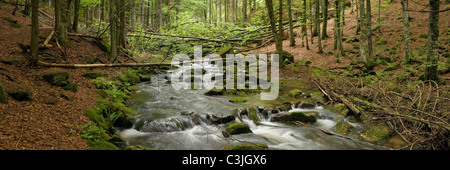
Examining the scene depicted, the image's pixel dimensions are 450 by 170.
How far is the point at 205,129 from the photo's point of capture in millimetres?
8039

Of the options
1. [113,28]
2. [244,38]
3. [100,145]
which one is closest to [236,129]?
[100,145]

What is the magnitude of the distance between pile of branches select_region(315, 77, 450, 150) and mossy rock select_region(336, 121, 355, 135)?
2.57 feet

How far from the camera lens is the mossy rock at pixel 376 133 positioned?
710 centimetres

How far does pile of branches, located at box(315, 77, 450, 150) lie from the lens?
5.91 meters

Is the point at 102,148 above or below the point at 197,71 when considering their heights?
below

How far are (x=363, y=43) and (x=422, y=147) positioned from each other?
10.0m

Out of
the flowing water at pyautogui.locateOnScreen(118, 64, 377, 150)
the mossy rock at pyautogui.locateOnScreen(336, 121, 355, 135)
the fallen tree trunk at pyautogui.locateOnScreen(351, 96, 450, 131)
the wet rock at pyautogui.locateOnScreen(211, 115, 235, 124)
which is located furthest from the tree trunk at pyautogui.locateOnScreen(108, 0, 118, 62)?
the fallen tree trunk at pyautogui.locateOnScreen(351, 96, 450, 131)

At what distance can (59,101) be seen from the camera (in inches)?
252

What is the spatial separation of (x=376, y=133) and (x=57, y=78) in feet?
32.8

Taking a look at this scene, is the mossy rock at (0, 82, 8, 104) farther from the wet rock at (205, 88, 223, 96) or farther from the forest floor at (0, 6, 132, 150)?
the wet rock at (205, 88, 223, 96)

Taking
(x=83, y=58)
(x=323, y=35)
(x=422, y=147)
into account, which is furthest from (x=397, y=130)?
(x=323, y=35)

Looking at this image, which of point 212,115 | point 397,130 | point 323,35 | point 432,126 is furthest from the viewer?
point 323,35

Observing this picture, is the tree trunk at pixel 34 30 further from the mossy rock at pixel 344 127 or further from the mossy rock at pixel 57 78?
the mossy rock at pixel 344 127
